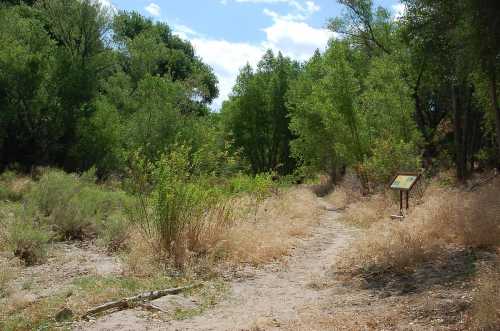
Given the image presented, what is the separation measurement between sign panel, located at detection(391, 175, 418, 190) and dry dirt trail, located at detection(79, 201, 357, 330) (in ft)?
8.45

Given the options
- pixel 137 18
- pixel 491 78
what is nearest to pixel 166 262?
pixel 491 78

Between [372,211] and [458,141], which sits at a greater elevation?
[458,141]

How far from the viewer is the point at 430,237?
8.96 m

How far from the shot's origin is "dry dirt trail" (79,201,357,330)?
620 cm

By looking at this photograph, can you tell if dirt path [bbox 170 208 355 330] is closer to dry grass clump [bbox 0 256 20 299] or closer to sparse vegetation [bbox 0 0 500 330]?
sparse vegetation [bbox 0 0 500 330]

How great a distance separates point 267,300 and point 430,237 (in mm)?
3303

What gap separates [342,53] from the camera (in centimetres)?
2323

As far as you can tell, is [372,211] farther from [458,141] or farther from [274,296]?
[274,296]

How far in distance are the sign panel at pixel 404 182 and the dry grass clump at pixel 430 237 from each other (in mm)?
2365

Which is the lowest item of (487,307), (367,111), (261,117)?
(487,307)

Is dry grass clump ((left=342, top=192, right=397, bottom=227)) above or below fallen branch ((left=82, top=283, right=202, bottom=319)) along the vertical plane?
above

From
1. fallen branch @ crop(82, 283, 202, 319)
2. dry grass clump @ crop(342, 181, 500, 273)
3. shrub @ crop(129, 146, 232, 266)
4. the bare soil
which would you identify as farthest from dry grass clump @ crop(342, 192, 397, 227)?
fallen branch @ crop(82, 283, 202, 319)

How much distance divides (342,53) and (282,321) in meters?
18.8

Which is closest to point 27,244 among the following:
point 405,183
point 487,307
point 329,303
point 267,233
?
point 267,233
